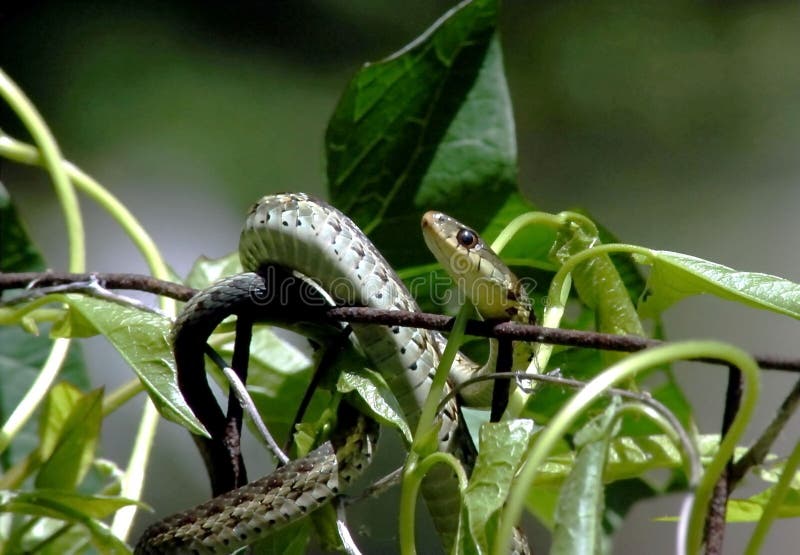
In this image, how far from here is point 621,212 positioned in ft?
11.1

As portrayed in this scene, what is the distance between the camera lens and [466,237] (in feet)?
2.30

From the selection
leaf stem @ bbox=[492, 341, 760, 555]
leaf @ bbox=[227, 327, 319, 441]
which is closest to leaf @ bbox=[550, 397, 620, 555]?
leaf stem @ bbox=[492, 341, 760, 555]

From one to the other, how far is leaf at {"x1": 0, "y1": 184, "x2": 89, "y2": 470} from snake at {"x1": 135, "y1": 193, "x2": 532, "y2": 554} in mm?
392

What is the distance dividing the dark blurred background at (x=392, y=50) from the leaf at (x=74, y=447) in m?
1.77

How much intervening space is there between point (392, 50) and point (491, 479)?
279 centimetres

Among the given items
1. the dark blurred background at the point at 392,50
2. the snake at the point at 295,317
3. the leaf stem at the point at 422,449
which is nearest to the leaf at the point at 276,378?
the snake at the point at 295,317

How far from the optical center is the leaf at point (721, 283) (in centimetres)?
50

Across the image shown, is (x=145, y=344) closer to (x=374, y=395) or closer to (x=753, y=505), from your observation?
(x=374, y=395)

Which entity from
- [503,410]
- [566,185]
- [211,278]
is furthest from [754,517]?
[566,185]

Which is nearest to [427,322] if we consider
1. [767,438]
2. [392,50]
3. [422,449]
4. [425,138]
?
[422,449]

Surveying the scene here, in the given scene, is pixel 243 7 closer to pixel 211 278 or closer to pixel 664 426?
pixel 211 278

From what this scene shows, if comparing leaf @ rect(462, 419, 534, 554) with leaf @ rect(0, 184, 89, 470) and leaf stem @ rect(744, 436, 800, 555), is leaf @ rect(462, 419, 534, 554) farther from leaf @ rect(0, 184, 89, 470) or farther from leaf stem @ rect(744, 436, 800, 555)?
leaf @ rect(0, 184, 89, 470)

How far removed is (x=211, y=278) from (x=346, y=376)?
1.20 ft

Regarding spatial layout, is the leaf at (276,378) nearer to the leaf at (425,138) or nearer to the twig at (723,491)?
the leaf at (425,138)
